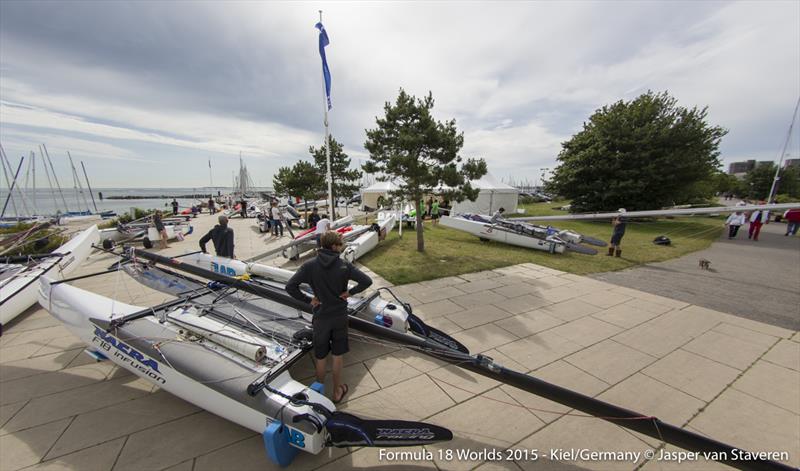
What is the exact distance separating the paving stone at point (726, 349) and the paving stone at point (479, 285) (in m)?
3.54

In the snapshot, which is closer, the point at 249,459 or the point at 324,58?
the point at 249,459

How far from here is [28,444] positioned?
269 cm

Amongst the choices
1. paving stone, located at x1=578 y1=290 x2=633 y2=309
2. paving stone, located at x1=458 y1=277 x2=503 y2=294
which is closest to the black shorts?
paving stone, located at x1=458 y1=277 x2=503 y2=294

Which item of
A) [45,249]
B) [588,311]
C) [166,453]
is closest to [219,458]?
[166,453]

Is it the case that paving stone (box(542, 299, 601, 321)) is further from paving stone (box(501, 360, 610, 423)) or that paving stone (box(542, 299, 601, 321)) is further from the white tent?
the white tent

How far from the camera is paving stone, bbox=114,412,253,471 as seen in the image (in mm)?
2523

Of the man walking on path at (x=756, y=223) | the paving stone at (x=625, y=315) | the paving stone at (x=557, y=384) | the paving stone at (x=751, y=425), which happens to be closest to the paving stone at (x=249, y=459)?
the paving stone at (x=557, y=384)

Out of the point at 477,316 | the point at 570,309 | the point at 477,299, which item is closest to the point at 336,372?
the point at 477,316

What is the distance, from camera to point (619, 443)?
280cm

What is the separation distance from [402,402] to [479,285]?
14.6 feet

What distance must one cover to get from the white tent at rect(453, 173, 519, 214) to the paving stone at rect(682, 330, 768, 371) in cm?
1909

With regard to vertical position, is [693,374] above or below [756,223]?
below

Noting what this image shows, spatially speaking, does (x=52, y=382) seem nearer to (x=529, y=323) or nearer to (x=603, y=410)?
(x=603, y=410)

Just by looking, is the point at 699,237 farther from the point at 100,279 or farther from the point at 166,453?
the point at 100,279
